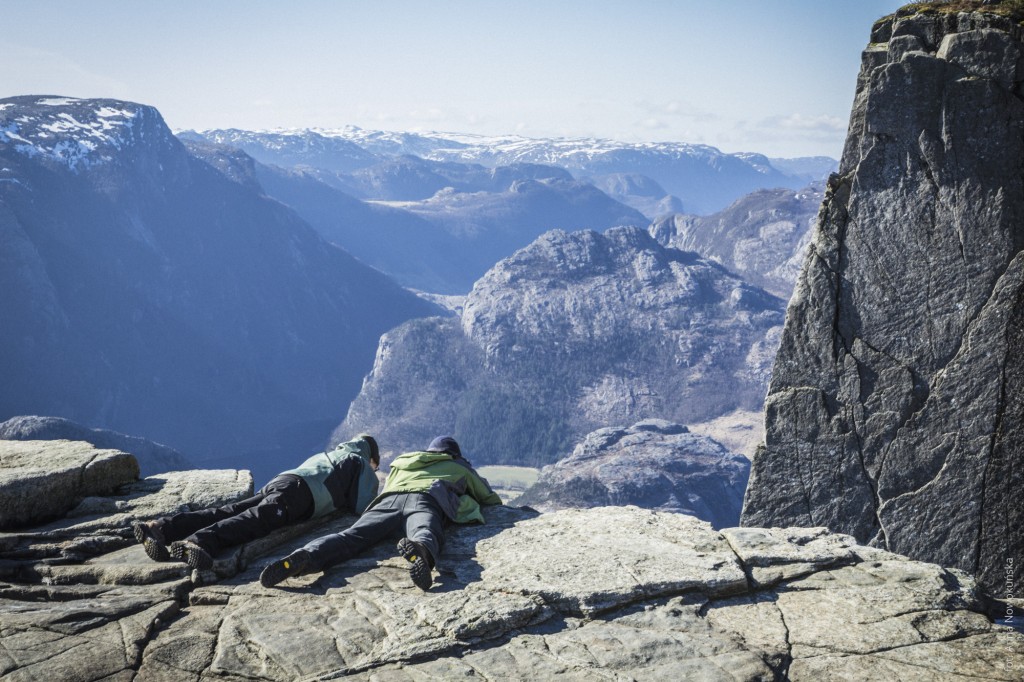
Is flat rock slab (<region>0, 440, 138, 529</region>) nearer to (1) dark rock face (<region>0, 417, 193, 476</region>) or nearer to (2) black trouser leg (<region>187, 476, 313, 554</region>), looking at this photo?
(2) black trouser leg (<region>187, 476, 313, 554</region>)

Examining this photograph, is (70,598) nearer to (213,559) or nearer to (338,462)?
→ (213,559)

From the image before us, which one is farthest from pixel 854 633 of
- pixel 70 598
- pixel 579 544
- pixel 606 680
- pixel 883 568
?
pixel 70 598

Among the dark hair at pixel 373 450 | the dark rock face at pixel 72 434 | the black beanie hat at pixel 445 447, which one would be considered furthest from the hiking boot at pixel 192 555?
the dark rock face at pixel 72 434

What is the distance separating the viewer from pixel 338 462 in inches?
581

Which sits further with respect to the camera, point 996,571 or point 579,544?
point 996,571

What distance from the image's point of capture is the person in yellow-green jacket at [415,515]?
1146 cm

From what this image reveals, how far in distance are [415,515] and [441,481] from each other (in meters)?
1.03

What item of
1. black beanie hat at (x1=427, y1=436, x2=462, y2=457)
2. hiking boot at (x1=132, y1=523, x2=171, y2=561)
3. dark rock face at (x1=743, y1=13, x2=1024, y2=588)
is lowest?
hiking boot at (x1=132, y1=523, x2=171, y2=561)

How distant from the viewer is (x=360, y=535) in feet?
40.9

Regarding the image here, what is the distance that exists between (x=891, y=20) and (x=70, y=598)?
16.9 meters

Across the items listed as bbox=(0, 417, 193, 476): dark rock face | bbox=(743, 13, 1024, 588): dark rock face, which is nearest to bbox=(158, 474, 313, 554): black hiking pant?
bbox=(743, 13, 1024, 588): dark rock face

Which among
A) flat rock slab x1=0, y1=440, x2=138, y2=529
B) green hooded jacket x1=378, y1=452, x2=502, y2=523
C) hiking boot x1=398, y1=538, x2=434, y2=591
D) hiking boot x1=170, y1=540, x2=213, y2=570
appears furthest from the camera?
flat rock slab x1=0, y1=440, x2=138, y2=529

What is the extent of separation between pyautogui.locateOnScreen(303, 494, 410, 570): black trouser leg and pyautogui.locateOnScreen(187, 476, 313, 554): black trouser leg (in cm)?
122

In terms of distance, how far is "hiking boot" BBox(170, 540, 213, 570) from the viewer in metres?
11.8
